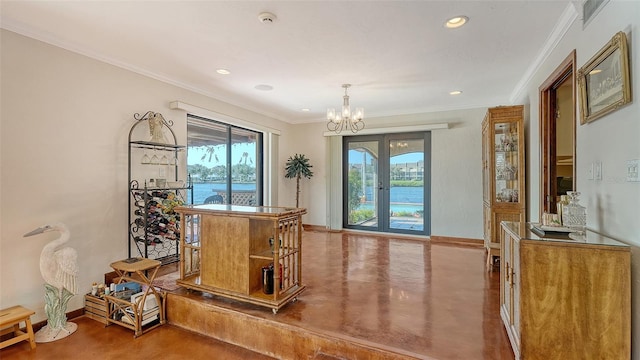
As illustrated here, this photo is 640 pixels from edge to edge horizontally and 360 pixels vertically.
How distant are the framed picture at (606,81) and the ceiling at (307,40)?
0.70 m

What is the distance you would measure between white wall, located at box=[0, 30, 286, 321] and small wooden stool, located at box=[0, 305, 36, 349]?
182 millimetres

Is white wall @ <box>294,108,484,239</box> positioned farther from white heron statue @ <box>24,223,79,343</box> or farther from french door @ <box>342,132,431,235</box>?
white heron statue @ <box>24,223,79,343</box>

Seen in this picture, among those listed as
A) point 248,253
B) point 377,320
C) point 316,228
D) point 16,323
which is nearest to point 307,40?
point 248,253

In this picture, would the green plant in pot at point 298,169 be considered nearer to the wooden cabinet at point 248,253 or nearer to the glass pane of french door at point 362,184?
the glass pane of french door at point 362,184

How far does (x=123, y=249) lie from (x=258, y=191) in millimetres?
2995

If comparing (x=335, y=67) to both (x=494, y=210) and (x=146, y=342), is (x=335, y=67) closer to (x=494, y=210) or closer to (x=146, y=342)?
(x=494, y=210)

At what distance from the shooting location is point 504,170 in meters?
3.86

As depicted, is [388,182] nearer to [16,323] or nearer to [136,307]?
[136,307]

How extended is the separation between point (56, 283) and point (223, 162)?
294 cm

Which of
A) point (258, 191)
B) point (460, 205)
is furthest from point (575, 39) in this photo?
point (258, 191)

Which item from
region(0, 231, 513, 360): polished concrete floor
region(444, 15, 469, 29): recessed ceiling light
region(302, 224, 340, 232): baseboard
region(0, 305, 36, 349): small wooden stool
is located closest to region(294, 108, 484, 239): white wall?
region(0, 231, 513, 360): polished concrete floor

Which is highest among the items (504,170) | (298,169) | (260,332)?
(298,169)

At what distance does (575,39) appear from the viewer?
7.58 ft

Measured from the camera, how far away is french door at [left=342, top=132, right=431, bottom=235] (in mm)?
5859
